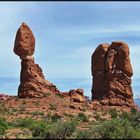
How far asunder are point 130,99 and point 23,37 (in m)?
15.6

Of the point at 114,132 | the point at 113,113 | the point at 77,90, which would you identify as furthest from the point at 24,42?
the point at 114,132

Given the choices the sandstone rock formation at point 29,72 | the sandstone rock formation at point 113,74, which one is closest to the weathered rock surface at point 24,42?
the sandstone rock formation at point 29,72

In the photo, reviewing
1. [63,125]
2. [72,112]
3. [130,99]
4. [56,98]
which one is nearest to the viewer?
[63,125]

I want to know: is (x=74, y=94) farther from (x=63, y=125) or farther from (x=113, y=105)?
(x=63, y=125)

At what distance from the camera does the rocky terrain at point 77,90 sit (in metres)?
57.2

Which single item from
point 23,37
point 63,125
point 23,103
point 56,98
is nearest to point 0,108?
point 23,103

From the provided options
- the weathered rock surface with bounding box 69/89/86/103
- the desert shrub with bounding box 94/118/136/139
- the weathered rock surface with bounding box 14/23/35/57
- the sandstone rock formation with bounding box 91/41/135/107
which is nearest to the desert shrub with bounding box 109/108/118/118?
the weathered rock surface with bounding box 69/89/86/103

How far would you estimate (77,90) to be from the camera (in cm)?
6366

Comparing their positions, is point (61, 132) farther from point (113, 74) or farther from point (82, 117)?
point (113, 74)

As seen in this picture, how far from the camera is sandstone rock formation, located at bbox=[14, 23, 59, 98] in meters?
61.5

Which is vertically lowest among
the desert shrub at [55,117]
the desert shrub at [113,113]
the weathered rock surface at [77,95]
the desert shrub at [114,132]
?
the desert shrub at [114,132]

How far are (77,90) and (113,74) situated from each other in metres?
5.36

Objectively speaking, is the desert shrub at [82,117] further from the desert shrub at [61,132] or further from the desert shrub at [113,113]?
the desert shrub at [61,132]

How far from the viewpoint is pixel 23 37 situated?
2542 inches
